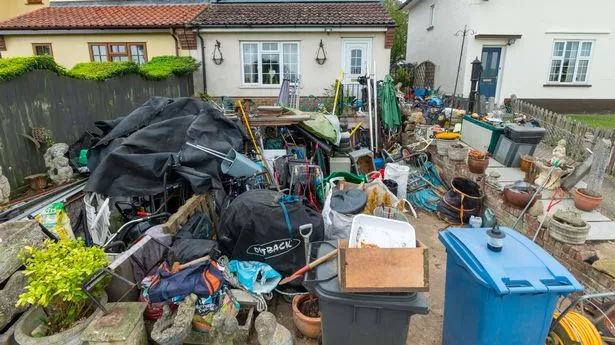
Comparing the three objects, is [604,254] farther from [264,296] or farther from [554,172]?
[264,296]

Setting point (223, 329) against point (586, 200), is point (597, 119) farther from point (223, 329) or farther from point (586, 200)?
point (223, 329)

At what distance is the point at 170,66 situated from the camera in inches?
426

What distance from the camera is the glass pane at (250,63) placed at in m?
12.2

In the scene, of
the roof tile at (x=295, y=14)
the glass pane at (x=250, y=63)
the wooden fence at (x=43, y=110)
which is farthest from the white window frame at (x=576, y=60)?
the wooden fence at (x=43, y=110)

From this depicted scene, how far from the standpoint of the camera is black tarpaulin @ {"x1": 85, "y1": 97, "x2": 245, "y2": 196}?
398 centimetres

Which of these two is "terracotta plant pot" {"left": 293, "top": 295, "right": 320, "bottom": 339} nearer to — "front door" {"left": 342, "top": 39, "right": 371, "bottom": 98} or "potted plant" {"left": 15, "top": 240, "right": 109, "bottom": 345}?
"potted plant" {"left": 15, "top": 240, "right": 109, "bottom": 345}

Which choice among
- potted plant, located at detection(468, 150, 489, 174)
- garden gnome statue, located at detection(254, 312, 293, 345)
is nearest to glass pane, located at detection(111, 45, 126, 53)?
potted plant, located at detection(468, 150, 489, 174)

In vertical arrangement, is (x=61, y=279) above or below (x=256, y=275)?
above

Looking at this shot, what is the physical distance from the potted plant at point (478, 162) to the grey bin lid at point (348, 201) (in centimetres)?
214

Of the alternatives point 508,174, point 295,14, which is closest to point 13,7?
point 295,14

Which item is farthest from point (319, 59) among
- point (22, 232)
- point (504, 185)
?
point (22, 232)

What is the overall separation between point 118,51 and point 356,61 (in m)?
8.51

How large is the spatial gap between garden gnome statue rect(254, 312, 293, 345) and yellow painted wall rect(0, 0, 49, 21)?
75.9 feet

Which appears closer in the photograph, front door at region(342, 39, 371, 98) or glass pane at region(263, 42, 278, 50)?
front door at region(342, 39, 371, 98)
